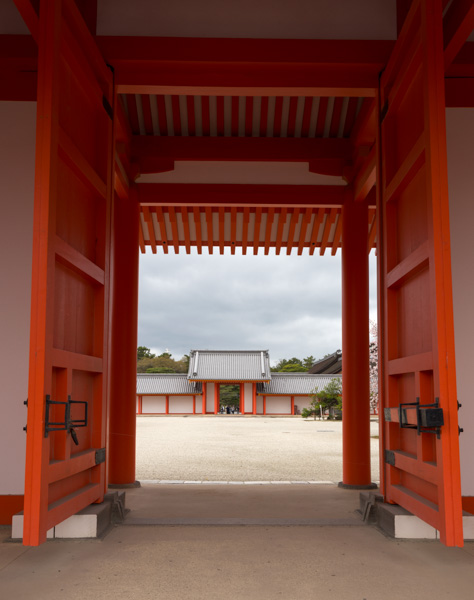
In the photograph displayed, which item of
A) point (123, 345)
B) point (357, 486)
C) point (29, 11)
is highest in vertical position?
point (29, 11)

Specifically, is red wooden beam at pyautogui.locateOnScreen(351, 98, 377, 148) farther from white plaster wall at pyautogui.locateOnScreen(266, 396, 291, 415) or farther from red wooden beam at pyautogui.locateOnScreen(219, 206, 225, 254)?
white plaster wall at pyautogui.locateOnScreen(266, 396, 291, 415)

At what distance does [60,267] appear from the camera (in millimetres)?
2854

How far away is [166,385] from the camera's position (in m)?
25.6

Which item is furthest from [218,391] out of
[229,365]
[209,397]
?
[229,365]

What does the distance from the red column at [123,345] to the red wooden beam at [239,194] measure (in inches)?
9.5

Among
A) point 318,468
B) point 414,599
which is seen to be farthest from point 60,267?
A: point 318,468

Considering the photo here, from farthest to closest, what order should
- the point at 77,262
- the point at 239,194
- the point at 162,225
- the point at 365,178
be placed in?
the point at 162,225 → the point at 239,194 → the point at 365,178 → the point at 77,262

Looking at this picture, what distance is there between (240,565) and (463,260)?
2.26 m

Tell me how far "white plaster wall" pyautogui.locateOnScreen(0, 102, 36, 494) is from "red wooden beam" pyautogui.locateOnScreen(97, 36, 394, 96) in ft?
2.48

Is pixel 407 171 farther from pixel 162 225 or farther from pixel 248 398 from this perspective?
pixel 248 398

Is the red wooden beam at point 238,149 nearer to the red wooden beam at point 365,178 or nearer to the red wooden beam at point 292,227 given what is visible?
the red wooden beam at point 365,178

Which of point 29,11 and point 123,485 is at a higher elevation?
point 29,11

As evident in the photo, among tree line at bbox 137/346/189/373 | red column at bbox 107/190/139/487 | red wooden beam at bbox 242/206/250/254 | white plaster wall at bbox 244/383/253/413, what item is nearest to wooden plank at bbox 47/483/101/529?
red column at bbox 107/190/139/487

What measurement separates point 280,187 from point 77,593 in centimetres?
391
